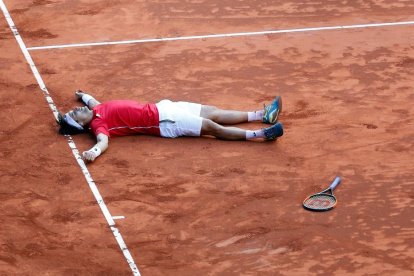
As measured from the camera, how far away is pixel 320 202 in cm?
1202

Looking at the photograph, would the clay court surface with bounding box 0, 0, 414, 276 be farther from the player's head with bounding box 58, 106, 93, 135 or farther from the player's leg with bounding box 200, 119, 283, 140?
the player's head with bounding box 58, 106, 93, 135

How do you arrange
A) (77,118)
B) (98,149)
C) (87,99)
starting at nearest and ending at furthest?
(98,149), (77,118), (87,99)

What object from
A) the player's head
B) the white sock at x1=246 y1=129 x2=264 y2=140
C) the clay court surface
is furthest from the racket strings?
the player's head

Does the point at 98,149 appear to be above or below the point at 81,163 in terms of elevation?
above

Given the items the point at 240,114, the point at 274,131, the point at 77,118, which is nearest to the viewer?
the point at 274,131

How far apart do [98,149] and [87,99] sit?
1.40 meters

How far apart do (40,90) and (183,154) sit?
9.17 feet

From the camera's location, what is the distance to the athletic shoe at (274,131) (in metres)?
13.2

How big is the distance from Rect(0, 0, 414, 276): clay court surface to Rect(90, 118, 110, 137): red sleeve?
0.22 metres

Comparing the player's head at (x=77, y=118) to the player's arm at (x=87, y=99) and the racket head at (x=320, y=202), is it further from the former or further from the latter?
the racket head at (x=320, y=202)

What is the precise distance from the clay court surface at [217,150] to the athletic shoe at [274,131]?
0.17 metres

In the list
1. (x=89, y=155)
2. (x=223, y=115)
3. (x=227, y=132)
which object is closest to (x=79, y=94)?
(x=89, y=155)

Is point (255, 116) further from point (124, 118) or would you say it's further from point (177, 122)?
point (124, 118)

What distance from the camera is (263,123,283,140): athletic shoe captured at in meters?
13.2
